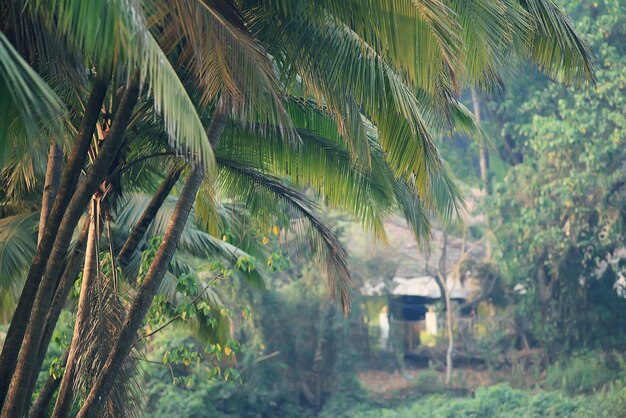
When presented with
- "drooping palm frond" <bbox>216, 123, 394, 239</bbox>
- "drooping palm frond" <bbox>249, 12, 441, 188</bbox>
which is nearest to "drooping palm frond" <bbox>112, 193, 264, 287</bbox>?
"drooping palm frond" <bbox>216, 123, 394, 239</bbox>

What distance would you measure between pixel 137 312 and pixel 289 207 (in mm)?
2166

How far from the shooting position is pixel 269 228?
368 inches

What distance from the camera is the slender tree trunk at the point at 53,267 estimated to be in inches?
261

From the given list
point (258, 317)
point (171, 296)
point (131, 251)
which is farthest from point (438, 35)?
point (258, 317)

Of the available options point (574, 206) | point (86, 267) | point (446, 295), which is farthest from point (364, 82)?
point (446, 295)

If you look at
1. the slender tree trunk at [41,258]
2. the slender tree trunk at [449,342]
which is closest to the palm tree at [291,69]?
the slender tree trunk at [41,258]

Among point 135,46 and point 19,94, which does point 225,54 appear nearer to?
point 135,46

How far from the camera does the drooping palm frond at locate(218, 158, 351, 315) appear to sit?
27.8ft

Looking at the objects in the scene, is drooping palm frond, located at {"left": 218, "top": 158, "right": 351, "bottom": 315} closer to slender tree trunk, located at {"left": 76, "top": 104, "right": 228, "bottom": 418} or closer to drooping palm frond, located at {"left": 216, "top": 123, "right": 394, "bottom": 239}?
drooping palm frond, located at {"left": 216, "top": 123, "right": 394, "bottom": 239}

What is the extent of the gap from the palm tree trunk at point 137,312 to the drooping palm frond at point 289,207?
0.85 m

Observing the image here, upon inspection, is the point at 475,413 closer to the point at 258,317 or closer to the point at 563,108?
the point at 258,317

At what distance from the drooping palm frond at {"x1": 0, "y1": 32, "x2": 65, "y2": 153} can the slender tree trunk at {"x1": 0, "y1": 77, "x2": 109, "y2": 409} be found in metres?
1.65

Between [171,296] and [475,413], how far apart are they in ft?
42.1

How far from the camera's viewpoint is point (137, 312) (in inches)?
278
